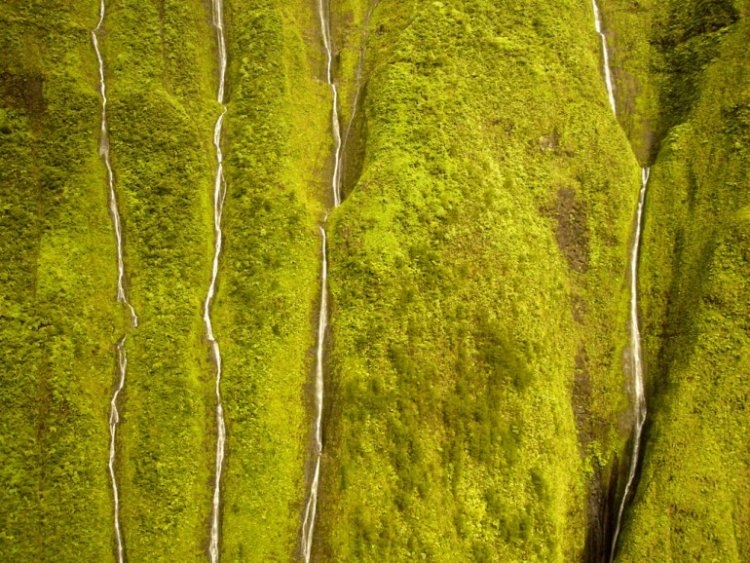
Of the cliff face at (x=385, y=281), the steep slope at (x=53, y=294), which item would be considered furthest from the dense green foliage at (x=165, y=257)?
the steep slope at (x=53, y=294)

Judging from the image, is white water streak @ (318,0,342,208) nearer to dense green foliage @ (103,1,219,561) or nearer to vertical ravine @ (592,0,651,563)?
dense green foliage @ (103,1,219,561)

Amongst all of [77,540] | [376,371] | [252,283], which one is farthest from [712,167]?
[77,540]

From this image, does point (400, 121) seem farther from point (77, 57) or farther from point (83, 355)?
point (83, 355)

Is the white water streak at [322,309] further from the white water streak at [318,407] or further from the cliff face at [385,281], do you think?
the cliff face at [385,281]

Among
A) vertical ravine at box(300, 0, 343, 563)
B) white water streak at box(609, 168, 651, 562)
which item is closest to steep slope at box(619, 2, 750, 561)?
white water streak at box(609, 168, 651, 562)

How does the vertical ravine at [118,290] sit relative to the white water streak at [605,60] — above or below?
below

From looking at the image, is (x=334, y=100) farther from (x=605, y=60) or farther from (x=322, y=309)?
(x=605, y=60)
